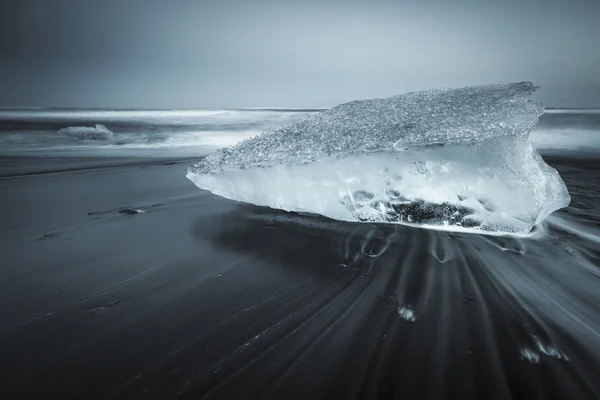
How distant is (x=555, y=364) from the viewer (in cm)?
111

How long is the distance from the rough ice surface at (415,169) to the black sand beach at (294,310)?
0.19 metres

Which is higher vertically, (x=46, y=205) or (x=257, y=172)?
(x=257, y=172)

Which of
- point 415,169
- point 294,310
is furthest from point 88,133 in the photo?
point 294,310

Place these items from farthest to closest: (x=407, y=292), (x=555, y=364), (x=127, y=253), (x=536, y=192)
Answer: (x=536, y=192) → (x=127, y=253) → (x=407, y=292) → (x=555, y=364)

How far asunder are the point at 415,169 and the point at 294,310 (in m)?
1.47

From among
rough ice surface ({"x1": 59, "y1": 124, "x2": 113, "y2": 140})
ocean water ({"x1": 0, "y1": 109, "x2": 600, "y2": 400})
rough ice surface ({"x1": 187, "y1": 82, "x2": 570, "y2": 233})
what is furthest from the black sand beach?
rough ice surface ({"x1": 59, "y1": 124, "x2": 113, "y2": 140})

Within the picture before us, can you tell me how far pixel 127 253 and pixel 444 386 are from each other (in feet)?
5.99

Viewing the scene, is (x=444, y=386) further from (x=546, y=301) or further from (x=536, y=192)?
(x=536, y=192)

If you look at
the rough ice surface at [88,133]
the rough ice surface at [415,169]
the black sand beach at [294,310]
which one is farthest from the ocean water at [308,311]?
the rough ice surface at [88,133]

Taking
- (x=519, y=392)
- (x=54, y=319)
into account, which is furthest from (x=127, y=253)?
(x=519, y=392)

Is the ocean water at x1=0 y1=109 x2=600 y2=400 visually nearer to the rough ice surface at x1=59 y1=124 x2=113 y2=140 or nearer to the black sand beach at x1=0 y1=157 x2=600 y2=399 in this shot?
the black sand beach at x1=0 y1=157 x2=600 y2=399

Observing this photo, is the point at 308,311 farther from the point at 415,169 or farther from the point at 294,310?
the point at 415,169

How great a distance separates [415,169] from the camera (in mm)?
2408

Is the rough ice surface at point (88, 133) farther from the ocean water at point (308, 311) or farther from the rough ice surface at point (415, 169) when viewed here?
the rough ice surface at point (415, 169)
